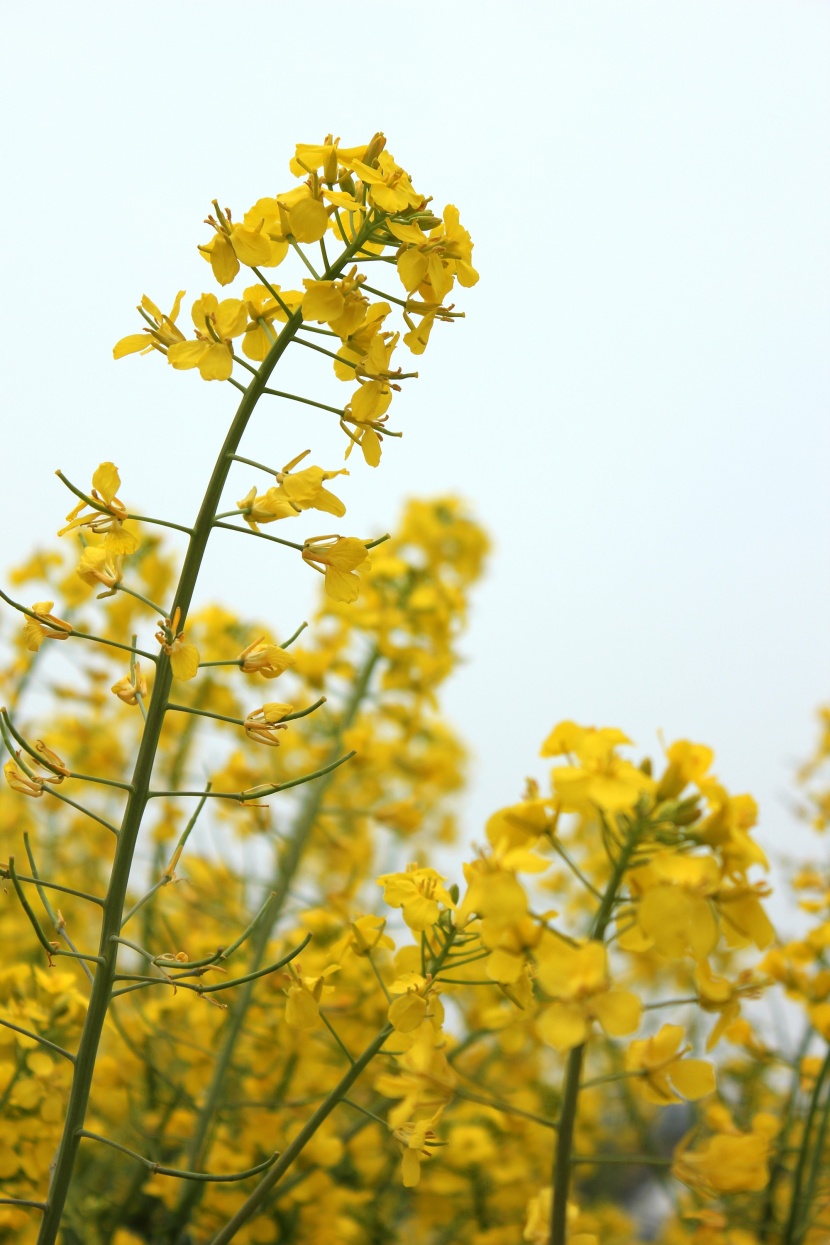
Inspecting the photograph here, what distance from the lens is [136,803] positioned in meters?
1.03

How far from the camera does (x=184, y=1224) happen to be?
5.89ft

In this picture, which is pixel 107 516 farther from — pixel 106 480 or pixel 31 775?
pixel 31 775

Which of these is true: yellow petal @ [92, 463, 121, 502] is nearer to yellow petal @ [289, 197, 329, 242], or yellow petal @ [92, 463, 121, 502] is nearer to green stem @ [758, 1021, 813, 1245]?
yellow petal @ [289, 197, 329, 242]

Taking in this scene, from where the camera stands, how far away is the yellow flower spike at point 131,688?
105 centimetres

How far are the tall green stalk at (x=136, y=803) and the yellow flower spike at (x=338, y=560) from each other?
11cm

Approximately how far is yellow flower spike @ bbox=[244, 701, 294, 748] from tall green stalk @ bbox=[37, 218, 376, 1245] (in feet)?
0.29

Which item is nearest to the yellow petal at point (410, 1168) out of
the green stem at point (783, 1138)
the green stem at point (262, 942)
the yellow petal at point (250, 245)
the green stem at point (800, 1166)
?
the green stem at point (262, 942)

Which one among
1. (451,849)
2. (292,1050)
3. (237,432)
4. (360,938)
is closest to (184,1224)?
(292,1050)

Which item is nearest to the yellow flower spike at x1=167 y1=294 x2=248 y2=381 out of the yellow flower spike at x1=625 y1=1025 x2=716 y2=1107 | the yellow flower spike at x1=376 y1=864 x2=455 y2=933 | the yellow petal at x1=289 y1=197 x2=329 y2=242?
the yellow petal at x1=289 y1=197 x2=329 y2=242

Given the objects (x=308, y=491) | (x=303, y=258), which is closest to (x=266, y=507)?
(x=308, y=491)

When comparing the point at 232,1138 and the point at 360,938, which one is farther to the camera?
the point at 232,1138

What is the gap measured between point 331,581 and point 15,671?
1.35 m

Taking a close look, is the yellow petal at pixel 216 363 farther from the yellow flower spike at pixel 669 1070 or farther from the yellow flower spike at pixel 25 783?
the yellow flower spike at pixel 669 1070

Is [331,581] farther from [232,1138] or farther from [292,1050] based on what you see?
[232,1138]
